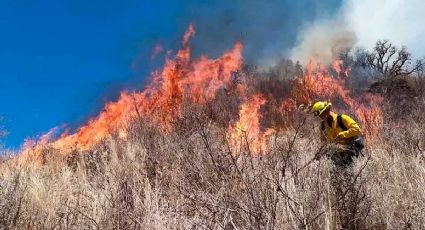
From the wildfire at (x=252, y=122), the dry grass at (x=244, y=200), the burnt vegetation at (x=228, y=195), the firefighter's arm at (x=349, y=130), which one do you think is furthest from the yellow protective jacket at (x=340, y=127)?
the wildfire at (x=252, y=122)

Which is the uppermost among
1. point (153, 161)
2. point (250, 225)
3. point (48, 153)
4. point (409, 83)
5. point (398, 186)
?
point (409, 83)

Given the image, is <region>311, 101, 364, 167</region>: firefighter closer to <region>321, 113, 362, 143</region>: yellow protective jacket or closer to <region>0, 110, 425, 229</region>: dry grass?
<region>321, 113, 362, 143</region>: yellow protective jacket

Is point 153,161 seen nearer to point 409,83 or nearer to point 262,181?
point 262,181

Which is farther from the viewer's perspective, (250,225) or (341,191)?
(341,191)

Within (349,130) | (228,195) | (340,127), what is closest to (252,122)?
(340,127)

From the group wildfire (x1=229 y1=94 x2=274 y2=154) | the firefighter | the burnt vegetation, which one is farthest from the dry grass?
wildfire (x1=229 y1=94 x2=274 y2=154)

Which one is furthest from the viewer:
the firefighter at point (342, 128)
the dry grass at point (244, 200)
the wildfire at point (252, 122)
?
the wildfire at point (252, 122)

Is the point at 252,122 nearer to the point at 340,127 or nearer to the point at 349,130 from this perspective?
the point at 340,127

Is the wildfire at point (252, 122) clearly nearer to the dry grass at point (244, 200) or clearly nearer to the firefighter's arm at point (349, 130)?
the firefighter's arm at point (349, 130)

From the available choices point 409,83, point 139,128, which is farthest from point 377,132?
point 409,83

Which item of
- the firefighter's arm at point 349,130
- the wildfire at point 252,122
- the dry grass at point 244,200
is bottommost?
the dry grass at point 244,200

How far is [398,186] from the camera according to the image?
15.4 ft

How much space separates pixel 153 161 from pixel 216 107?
6868mm

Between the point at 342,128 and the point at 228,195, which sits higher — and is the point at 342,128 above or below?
above
